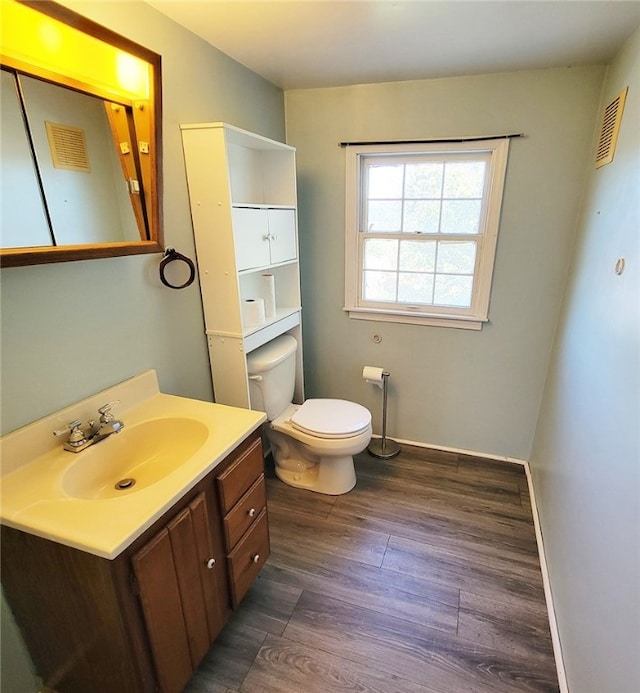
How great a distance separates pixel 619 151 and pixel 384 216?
117 cm

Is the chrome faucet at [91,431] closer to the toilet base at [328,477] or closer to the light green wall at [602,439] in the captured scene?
the toilet base at [328,477]

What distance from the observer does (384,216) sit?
237 centimetres

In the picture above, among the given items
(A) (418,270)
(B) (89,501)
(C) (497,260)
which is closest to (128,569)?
(B) (89,501)

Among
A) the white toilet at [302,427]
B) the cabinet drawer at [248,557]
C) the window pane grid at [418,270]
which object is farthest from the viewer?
the window pane grid at [418,270]

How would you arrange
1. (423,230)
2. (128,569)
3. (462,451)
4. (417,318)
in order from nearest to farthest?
(128,569) < (423,230) < (417,318) < (462,451)

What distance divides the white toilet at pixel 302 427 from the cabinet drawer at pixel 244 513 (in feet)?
1.91

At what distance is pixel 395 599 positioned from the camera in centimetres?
162

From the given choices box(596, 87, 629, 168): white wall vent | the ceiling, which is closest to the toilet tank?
the ceiling

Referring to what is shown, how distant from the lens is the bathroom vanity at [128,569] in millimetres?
929

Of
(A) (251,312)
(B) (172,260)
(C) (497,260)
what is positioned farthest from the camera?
(C) (497,260)

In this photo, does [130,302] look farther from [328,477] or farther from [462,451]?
[462,451]

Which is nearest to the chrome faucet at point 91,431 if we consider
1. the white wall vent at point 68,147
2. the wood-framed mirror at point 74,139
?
the wood-framed mirror at point 74,139

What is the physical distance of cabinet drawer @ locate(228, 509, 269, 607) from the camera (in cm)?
140

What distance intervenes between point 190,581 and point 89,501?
415 millimetres
